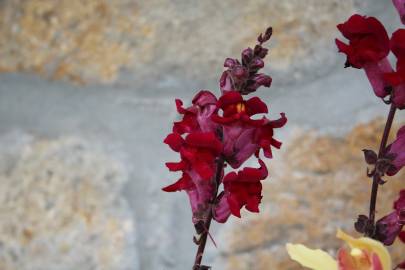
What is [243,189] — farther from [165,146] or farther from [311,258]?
[165,146]

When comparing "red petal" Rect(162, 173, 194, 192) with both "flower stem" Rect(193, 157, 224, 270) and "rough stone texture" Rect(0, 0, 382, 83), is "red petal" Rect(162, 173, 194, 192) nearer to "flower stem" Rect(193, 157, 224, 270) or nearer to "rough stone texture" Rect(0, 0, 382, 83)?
"flower stem" Rect(193, 157, 224, 270)

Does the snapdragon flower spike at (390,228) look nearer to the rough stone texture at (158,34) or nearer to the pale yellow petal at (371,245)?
the pale yellow petal at (371,245)

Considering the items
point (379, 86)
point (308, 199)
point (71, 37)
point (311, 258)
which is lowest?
point (311, 258)

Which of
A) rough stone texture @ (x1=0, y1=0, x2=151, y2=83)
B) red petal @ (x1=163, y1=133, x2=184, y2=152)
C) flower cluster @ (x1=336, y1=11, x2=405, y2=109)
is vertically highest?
rough stone texture @ (x1=0, y1=0, x2=151, y2=83)

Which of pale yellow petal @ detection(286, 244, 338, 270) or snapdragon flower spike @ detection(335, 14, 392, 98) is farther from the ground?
snapdragon flower spike @ detection(335, 14, 392, 98)

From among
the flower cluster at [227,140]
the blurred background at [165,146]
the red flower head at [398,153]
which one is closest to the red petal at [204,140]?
the flower cluster at [227,140]

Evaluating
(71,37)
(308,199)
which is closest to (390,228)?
(308,199)

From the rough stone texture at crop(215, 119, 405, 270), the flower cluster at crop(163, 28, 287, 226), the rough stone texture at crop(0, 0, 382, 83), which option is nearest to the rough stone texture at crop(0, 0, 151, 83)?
the rough stone texture at crop(0, 0, 382, 83)
